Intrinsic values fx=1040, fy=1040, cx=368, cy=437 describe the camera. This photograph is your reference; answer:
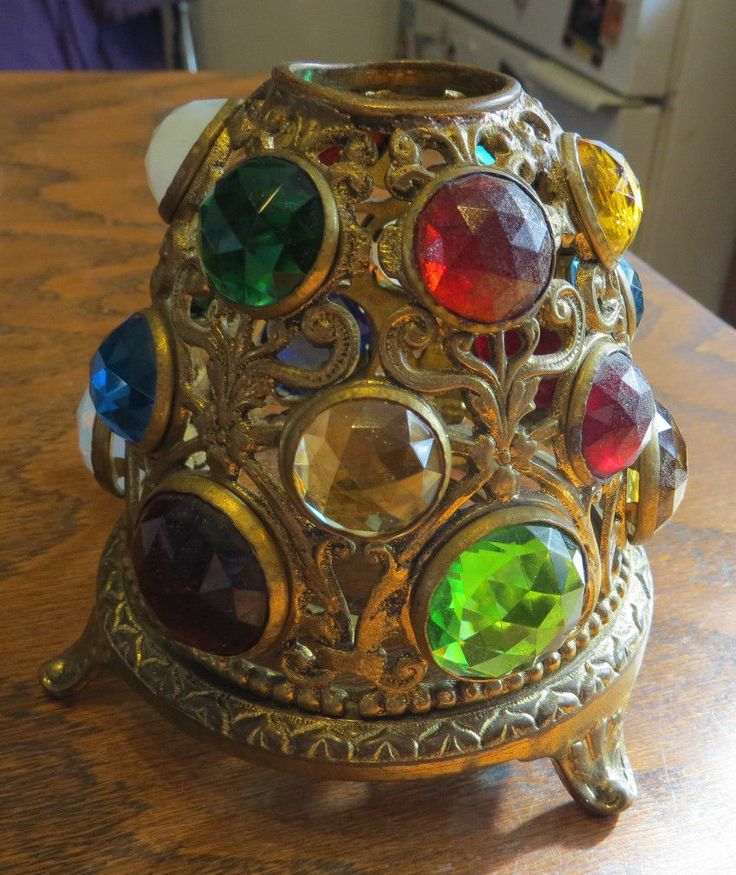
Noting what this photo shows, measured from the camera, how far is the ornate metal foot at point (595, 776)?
472 mm

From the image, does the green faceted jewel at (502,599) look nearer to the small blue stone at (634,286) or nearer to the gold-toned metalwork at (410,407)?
the gold-toned metalwork at (410,407)

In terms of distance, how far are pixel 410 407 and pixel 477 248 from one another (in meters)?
0.06

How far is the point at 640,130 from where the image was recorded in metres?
1.28

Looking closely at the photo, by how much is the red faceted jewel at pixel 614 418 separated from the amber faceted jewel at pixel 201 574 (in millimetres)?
143

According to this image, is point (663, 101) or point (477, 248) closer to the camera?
point (477, 248)

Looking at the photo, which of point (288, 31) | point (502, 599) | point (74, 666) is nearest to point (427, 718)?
point (502, 599)

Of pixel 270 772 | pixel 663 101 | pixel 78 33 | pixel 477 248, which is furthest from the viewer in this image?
pixel 78 33

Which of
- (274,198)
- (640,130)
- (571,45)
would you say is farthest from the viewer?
(571,45)

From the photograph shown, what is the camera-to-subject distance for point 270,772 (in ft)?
1.62

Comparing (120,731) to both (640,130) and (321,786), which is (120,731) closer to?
(321,786)

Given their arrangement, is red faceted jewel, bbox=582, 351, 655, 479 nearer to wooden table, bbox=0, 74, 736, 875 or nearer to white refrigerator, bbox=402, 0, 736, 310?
wooden table, bbox=0, 74, 736, 875

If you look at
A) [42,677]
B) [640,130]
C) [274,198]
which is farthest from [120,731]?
[640,130]

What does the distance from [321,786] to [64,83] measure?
1117mm

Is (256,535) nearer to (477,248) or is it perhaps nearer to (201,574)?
(201,574)
